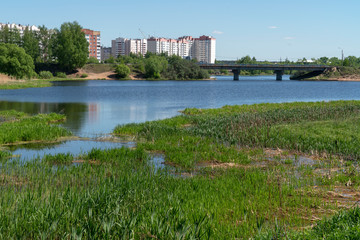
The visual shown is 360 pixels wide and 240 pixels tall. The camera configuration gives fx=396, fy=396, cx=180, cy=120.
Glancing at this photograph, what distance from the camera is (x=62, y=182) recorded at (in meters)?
12.6

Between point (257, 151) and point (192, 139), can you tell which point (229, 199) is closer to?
point (257, 151)

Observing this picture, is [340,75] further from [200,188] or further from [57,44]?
[200,188]

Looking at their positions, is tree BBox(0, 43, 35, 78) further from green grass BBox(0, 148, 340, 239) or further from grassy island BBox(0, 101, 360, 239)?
green grass BBox(0, 148, 340, 239)

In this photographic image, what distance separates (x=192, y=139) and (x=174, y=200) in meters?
10.7

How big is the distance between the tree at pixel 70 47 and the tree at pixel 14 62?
48997 mm

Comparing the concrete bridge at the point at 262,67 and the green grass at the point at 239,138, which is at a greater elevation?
the concrete bridge at the point at 262,67

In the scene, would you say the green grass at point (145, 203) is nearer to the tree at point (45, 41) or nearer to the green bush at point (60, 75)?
the green bush at point (60, 75)

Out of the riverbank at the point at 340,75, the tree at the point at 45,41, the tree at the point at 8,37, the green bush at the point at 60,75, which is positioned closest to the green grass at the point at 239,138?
the green bush at the point at 60,75

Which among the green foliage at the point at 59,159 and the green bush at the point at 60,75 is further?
the green bush at the point at 60,75

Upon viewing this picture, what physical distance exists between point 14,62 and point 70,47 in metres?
54.9

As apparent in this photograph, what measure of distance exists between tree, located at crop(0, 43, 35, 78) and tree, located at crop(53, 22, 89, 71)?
49.0 m

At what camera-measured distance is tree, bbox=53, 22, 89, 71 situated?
438 feet

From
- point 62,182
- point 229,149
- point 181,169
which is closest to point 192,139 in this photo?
point 229,149

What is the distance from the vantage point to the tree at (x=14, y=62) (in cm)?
7944
